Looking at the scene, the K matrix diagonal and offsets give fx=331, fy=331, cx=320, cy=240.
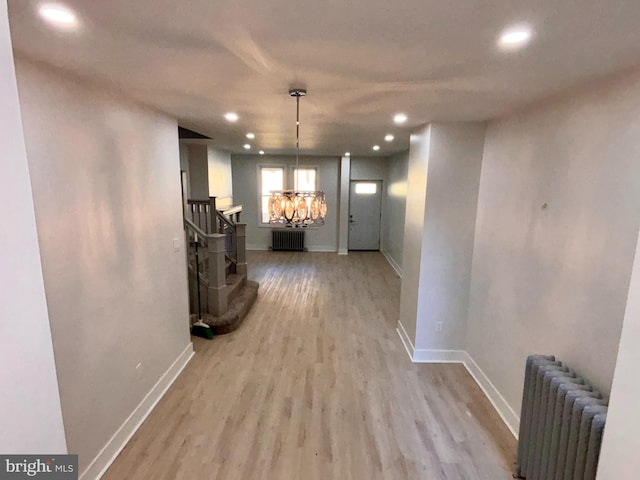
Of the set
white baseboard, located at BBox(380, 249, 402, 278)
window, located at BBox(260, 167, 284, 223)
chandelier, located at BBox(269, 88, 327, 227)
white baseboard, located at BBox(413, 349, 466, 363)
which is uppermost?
window, located at BBox(260, 167, 284, 223)

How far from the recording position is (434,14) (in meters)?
1.20

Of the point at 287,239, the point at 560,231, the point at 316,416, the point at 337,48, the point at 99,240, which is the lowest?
the point at 316,416

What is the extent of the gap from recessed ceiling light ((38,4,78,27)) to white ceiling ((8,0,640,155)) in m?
0.03

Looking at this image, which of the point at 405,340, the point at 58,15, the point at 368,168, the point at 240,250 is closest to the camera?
the point at 58,15

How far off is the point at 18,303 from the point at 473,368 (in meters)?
3.73

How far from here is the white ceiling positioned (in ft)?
3.86

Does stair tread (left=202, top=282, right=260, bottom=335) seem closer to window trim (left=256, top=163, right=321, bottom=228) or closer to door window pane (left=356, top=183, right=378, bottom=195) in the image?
window trim (left=256, top=163, right=321, bottom=228)

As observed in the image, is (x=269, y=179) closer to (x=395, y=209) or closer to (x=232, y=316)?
(x=395, y=209)

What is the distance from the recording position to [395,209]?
7723 millimetres

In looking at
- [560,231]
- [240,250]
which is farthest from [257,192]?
[560,231]

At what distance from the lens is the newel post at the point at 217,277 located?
4.27 m

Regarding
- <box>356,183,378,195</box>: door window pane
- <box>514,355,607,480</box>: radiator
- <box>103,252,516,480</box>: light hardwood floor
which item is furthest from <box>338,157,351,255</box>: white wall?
<box>514,355,607,480</box>: radiator

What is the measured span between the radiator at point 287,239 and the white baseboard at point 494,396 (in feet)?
20.1

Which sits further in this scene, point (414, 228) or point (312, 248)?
point (312, 248)
